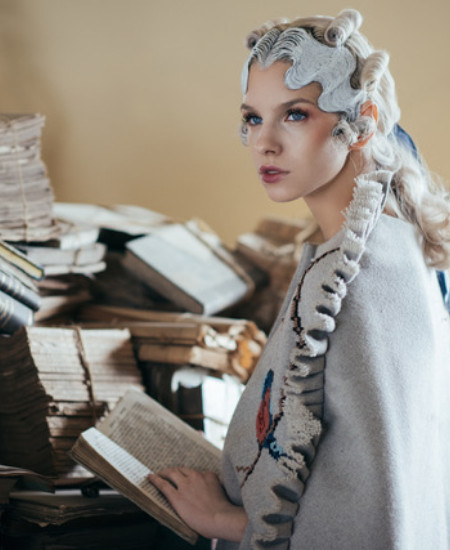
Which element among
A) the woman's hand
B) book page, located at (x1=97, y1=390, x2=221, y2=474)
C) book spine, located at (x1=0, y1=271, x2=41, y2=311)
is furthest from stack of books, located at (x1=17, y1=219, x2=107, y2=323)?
the woman's hand

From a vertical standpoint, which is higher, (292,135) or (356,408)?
(292,135)

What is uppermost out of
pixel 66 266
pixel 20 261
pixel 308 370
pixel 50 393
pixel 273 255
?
pixel 308 370

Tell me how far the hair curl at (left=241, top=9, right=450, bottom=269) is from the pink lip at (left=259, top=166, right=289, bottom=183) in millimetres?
129

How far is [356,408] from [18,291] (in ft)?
3.67

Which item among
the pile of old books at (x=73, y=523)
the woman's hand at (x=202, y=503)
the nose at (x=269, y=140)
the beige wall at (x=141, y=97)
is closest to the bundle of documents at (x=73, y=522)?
the pile of old books at (x=73, y=523)

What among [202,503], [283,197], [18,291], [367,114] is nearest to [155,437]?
[202,503]

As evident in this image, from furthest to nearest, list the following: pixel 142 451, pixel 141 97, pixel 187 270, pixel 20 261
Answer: pixel 141 97 < pixel 187 270 < pixel 20 261 < pixel 142 451

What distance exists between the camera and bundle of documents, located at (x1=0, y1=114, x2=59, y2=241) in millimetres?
A: 2105

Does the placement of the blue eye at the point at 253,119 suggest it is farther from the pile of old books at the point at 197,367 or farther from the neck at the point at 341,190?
the pile of old books at the point at 197,367

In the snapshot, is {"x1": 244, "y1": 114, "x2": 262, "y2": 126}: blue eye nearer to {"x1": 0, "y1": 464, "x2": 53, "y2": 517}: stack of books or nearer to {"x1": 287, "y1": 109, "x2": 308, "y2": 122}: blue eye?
{"x1": 287, "y1": 109, "x2": 308, "y2": 122}: blue eye

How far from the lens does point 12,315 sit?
195 centimetres

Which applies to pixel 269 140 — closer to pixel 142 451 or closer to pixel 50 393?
pixel 142 451

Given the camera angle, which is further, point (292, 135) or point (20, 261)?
point (20, 261)

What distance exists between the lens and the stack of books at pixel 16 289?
193cm
